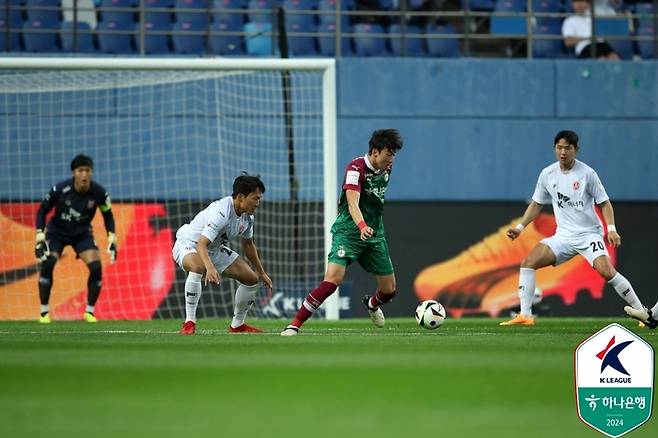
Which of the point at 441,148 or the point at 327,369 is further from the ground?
the point at 441,148

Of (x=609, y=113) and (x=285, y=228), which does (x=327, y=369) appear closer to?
(x=285, y=228)

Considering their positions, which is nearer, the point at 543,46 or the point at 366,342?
the point at 366,342

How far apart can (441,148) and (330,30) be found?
8.73 ft

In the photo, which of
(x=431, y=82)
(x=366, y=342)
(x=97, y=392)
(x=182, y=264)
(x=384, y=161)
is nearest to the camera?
(x=97, y=392)

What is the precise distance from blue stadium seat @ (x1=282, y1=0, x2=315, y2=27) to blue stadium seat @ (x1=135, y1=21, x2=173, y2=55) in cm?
191

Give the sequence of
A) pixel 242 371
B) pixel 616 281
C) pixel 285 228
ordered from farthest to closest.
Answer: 1. pixel 285 228
2. pixel 616 281
3. pixel 242 371

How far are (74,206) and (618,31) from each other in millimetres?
10884

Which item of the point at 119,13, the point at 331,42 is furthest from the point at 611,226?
the point at 119,13

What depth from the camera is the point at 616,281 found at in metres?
12.8

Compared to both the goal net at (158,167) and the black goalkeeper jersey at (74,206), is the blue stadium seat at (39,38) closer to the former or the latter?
the goal net at (158,167)

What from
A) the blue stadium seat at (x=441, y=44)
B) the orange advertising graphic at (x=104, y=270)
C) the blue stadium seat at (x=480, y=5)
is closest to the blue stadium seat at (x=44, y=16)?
the orange advertising graphic at (x=104, y=270)

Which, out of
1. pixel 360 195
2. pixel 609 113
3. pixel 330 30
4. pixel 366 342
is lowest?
pixel 366 342

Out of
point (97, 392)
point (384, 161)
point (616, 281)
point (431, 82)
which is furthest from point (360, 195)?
point (431, 82)

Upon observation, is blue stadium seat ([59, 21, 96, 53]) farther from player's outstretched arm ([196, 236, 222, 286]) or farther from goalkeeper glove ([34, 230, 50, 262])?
player's outstretched arm ([196, 236, 222, 286])
